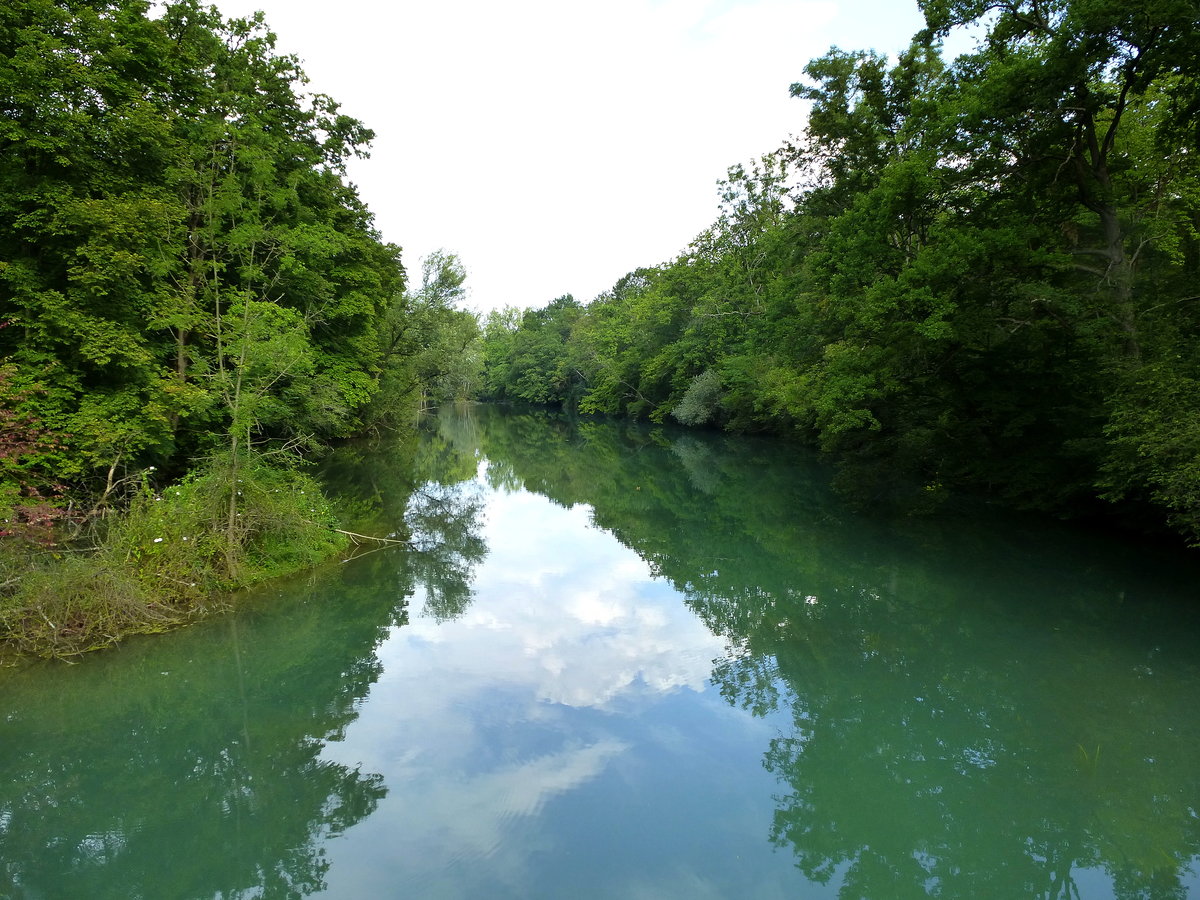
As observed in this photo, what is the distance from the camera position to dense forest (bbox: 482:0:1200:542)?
33.1 feet

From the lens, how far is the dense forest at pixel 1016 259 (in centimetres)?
1009

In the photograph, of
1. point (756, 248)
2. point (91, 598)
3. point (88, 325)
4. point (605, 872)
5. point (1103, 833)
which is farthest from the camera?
point (756, 248)

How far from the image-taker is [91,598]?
7812mm

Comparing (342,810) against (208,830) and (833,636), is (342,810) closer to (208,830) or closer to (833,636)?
(208,830)

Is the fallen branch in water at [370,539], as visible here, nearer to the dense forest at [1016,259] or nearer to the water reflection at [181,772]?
the water reflection at [181,772]

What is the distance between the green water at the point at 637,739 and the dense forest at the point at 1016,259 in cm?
302

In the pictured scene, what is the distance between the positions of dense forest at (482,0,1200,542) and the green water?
3017mm

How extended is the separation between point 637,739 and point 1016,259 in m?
11.8

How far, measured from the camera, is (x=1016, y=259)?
12.5 m

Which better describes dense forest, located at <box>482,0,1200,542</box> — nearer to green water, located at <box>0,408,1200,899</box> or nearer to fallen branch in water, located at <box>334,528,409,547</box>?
green water, located at <box>0,408,1200,899</box>

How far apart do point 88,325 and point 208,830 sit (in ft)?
27.0

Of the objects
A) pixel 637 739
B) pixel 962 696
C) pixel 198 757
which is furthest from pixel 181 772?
pixel 962 696

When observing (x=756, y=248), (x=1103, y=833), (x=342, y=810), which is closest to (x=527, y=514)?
(x=342, y=810)

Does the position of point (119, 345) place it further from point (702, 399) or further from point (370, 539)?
point (702, 399)
